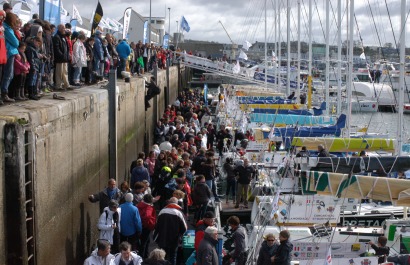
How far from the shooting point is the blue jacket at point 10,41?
1022cm

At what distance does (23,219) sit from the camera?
8508 mm

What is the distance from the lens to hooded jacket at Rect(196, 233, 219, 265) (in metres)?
9.05

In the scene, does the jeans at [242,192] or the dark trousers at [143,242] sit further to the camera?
the jeans at [242,192]

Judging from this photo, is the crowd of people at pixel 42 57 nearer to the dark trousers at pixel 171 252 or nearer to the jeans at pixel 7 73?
the jeans at pixel 7 73

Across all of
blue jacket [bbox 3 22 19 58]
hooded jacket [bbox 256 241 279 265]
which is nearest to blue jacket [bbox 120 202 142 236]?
hooded jacket [bbox 256 241 279 265]

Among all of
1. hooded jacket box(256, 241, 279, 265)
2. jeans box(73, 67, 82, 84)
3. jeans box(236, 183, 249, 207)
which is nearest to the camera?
hooded jacket box(256, 241, 279, 265)

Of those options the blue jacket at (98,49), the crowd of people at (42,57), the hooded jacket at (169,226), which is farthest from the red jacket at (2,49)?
the blue jacket at (98,49)

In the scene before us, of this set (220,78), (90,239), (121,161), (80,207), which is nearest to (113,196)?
(80,207)

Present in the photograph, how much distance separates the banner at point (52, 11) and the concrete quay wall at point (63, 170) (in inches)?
72.3

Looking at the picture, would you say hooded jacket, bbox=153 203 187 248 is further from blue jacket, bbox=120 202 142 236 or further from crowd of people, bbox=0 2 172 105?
crowd of people, bbox=0 2 172 105

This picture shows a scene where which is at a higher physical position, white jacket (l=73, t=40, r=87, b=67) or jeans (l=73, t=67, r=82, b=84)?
white jacket (l=73, t=40, r=87, b=67)

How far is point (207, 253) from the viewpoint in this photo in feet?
29.7

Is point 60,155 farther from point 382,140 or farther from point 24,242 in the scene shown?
point 382,140

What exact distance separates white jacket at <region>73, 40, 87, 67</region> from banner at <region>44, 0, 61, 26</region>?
2.53 feet
